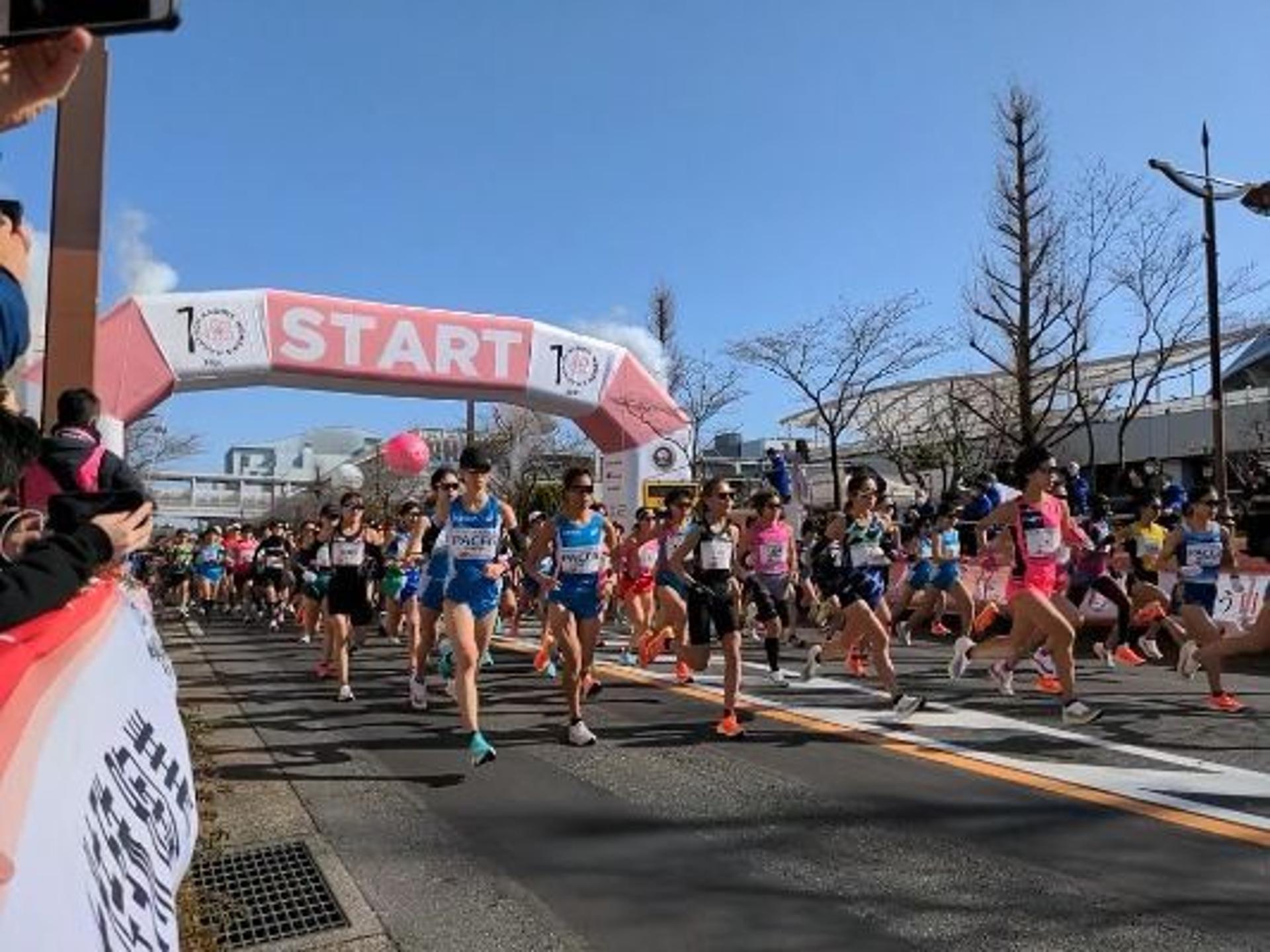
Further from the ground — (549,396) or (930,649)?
(549,396)

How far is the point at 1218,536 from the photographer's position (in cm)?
986

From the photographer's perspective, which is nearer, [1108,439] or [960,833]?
[960,833]

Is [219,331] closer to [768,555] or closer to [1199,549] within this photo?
[768,555]

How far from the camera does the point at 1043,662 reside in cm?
1002

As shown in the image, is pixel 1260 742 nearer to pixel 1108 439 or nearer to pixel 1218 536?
pixel 1218 536

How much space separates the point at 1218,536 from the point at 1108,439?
105 feet

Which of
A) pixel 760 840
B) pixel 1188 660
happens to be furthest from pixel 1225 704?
pixel 760 840

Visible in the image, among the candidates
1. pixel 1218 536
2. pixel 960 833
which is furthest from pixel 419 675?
pixel 1218 536

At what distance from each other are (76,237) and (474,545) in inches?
124

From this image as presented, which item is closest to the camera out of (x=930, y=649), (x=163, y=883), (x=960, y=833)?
(x=163, y=883)

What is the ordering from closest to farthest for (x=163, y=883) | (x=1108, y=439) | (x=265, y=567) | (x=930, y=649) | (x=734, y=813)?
(x=163, y=883) → (x=734, y=813) → (x=930, y=649) → (x=265, y=567) → (x=1108, y=439)

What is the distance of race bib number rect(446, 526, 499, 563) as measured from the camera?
25.0 feet

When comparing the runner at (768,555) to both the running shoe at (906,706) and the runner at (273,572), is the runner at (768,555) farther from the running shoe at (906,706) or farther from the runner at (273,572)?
the runner at (273,572)

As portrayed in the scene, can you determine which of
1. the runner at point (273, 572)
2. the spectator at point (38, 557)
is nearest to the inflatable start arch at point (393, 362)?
the runner at point (273, 572)
